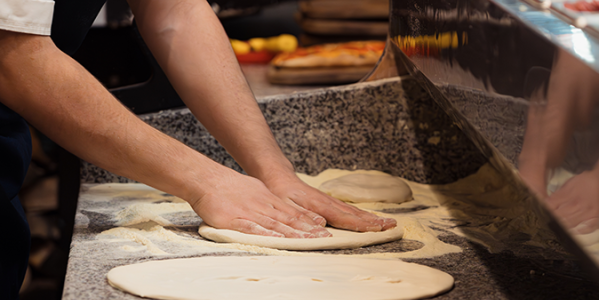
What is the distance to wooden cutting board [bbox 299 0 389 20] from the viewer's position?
2.53 m

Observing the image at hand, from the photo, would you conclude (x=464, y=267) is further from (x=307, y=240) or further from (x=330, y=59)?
(x=330, y=59)

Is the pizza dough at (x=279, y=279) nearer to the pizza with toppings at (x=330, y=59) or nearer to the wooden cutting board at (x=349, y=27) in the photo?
the pizza with toppings at (x=330, y=59)

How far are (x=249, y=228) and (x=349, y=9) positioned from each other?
1.98 meters

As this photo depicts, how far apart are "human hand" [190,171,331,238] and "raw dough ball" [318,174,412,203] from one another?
23cm

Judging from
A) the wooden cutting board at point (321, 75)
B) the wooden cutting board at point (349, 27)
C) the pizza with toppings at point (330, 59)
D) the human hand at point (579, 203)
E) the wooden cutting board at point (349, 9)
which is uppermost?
the human hand at point (579, 203)

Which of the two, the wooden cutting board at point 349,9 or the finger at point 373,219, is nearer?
the finger at point 373,219

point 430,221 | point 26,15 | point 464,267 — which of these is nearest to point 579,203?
point 464,267

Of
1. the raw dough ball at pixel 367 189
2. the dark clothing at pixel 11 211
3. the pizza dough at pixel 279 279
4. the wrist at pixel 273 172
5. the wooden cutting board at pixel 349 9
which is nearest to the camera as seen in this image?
the pizza dough at pixel 279 279

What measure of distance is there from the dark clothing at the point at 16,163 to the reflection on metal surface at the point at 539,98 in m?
0.60

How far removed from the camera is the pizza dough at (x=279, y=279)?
23.2 inches

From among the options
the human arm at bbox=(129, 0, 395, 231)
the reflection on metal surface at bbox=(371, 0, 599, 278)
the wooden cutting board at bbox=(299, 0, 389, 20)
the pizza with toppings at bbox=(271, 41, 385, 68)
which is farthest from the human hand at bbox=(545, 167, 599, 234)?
the wooden cutting board at bbox=(299, 0, 389, 20)

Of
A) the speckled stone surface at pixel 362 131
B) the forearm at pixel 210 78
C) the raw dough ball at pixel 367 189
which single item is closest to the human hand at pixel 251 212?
the forearm at pixel 210 78

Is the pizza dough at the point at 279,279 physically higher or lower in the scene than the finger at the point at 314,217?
higher

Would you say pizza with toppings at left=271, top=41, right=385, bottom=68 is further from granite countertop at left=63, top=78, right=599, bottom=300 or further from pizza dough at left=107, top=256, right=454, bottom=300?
pizza dough at left=107, top=256, right=454, bottom=300
